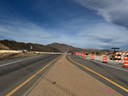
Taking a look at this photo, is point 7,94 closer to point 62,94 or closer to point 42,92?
point 42,92

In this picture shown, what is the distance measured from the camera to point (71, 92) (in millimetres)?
8711

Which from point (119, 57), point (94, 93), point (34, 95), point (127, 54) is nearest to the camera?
point (34, 95)

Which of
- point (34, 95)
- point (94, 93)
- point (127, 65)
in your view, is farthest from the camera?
point (127, 65)

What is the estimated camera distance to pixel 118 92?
8.96m

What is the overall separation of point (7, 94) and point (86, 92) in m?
2.96

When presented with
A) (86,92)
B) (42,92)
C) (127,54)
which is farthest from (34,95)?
(127,54)

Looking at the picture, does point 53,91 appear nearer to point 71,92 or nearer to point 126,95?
point 71,92

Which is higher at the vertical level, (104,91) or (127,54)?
(127,54)

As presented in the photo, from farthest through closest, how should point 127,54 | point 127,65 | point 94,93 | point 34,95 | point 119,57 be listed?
point 119,57 → point 127,54 → point 127,65 → point 94,93 → point 34,95

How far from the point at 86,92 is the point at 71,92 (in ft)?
1.96

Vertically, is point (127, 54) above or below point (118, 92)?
above

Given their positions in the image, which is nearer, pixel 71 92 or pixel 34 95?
pixel 34 95

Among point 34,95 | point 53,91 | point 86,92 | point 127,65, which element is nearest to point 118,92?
point 86,92

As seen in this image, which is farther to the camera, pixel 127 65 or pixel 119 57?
pixel 119 57
